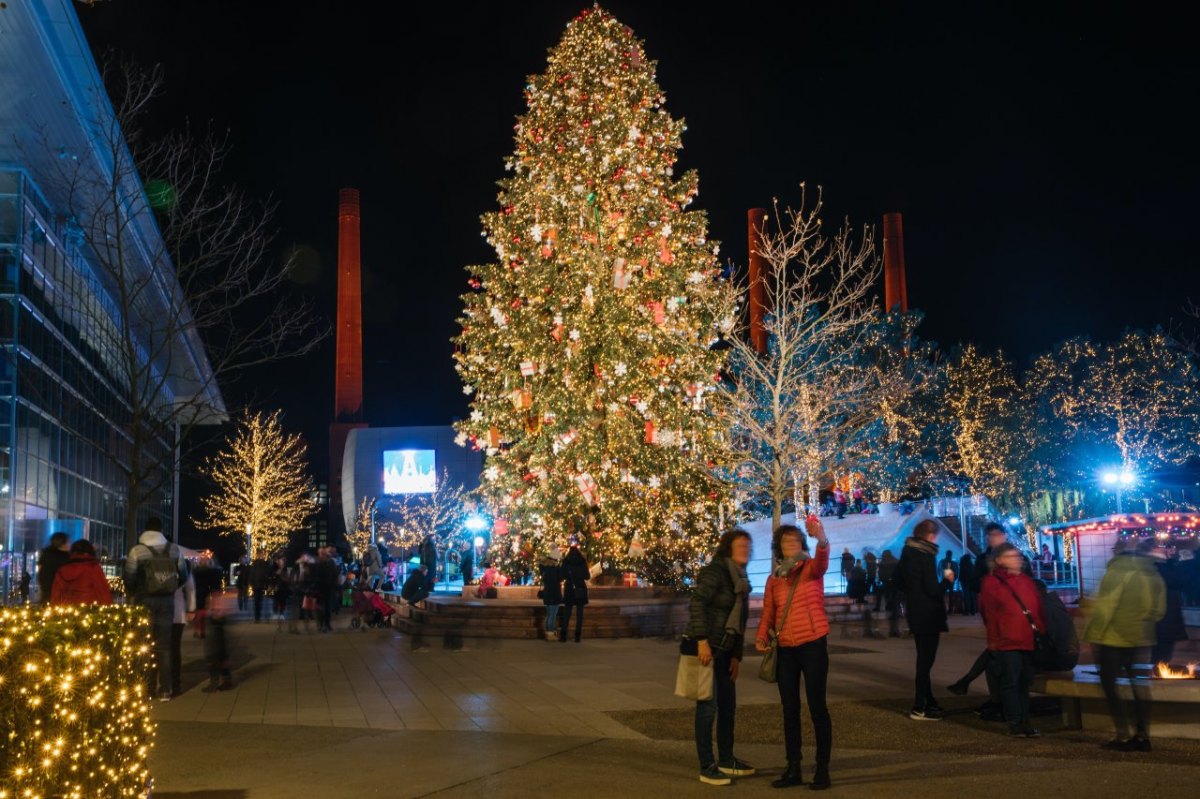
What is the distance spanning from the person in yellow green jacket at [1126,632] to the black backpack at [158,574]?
367 inches

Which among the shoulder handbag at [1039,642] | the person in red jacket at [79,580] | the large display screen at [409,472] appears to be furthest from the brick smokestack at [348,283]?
the shoulder handbag at [1039,642]

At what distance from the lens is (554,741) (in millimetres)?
9516

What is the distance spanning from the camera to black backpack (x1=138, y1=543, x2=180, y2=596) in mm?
12531

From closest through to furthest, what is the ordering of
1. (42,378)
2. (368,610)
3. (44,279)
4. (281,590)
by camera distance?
(368,610) → (281,590) → (42,378) → (44,279)

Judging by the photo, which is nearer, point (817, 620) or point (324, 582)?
point (817, 620)

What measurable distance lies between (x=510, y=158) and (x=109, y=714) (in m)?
20.5

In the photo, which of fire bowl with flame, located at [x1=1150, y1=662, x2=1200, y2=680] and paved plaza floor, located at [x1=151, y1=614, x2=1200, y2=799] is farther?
fire bowl with flame, located at [x1=1150, y1=662, x2=1200, y2=680]

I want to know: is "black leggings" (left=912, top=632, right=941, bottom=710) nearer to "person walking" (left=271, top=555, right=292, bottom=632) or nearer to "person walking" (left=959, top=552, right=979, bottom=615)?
"person walking" (left=959, top=552, right=979, bottom=615)

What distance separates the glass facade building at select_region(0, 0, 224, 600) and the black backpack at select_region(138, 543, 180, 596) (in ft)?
27.0

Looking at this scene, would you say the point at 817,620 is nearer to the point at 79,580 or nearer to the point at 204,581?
the point at 79,580

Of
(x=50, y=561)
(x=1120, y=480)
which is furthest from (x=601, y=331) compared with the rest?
(x=1120, y=480)

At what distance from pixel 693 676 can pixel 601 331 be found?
15.4 meters

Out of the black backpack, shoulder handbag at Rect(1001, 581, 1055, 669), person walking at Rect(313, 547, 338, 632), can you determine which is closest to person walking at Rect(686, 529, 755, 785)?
shoulder handbag at Rect(1001, 581, 1055, 669)

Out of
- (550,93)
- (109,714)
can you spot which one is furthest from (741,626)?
(550,93)
